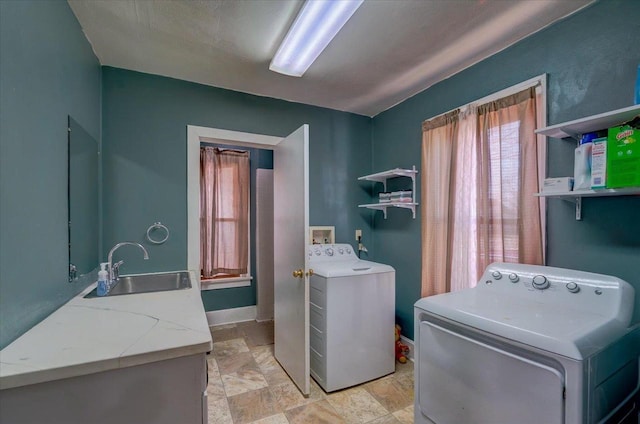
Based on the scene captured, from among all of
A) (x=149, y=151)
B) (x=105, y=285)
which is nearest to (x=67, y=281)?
(x=105, y=285)

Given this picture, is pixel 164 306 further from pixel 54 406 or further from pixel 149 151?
pixel 149 151

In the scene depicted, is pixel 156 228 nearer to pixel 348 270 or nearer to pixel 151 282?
pixel 151 282

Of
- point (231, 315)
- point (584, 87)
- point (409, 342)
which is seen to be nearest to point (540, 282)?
point (584, 87)

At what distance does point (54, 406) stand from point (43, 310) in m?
0.54

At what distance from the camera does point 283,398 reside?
6.73 feet

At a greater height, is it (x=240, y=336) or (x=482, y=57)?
(x=482, y=57)

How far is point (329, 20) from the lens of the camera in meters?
1.57

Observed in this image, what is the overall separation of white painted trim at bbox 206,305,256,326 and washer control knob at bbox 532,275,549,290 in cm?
306

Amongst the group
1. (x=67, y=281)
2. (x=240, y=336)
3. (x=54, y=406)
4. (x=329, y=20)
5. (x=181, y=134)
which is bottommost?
(x=240, y=336)

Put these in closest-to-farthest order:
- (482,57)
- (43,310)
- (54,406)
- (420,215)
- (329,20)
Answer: (54,406), (43,310), (329,20), (482,57), (420,215)

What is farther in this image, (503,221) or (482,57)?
(482,57)

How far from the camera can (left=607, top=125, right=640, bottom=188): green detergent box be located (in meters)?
1.16

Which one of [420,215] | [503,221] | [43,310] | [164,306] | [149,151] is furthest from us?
[420,215]

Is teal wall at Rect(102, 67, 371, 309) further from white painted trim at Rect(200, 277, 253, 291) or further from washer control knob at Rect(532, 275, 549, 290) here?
washer control knob at Rect(532, 275, 549, 290)
